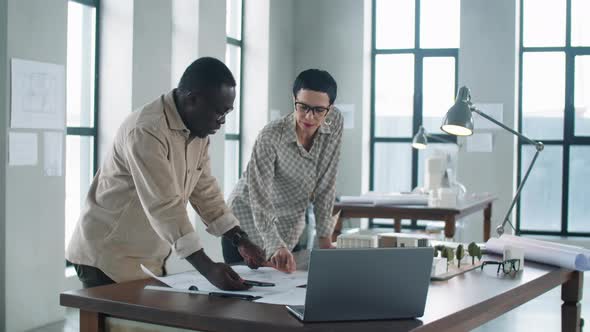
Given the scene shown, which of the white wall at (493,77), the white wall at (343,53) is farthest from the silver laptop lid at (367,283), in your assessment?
the white wall at (343,53)

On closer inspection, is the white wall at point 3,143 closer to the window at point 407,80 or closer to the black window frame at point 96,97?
the black window frame at point 96,97

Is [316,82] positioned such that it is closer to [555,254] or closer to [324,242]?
[324,242]

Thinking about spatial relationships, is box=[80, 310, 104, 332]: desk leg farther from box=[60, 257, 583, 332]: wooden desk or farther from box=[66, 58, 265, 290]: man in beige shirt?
box=[66, 58, 265, 290]: man in beige shirt

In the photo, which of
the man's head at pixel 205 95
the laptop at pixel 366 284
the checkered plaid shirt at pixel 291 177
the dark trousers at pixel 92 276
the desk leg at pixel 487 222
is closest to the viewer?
the laptop at pixel 366 284

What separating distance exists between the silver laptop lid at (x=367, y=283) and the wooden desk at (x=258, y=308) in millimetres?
27

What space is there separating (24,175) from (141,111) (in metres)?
2.36

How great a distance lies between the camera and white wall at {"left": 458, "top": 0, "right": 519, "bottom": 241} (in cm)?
698

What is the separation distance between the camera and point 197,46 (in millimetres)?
5695

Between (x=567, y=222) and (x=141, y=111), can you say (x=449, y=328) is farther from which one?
(x=567, y=222)

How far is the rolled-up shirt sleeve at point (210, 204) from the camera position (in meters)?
2.30

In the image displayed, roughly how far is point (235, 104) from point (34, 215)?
2.88 m

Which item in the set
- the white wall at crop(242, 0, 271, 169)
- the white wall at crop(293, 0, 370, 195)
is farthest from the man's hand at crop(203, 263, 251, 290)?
the white wall at crop(293, 0, 370, 195)

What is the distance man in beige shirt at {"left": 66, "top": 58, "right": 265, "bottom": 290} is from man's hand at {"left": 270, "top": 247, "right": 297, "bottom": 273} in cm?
5

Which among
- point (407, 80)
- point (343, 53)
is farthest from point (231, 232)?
point (407, 80)
